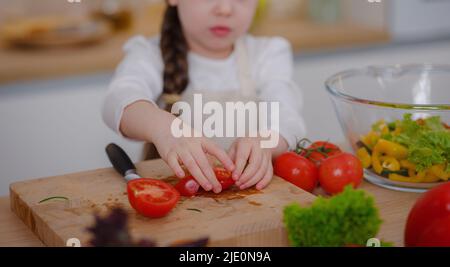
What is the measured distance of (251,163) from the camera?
0.98 metres

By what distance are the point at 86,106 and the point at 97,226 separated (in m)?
1.42

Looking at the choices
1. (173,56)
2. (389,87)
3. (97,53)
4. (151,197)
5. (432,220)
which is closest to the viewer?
(432,220)

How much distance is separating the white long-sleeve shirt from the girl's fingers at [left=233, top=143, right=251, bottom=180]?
16 cm

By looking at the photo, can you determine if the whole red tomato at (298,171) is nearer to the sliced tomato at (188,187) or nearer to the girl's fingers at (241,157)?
the girl's fingers at (241,157)

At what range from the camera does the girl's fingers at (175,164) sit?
93 centimetres

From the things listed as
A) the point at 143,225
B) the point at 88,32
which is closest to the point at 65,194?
the point at 143,225

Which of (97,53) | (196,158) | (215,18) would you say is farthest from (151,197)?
(97,53)

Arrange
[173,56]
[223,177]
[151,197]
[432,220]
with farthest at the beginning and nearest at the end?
[173,56] → [223,177] → [151,197] → [432,220]

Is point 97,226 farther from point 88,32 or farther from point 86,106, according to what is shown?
point 88,32

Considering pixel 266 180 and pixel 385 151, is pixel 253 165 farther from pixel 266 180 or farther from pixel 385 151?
pixel 385 151

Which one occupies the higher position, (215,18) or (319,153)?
(215,18)

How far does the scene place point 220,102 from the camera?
138cm

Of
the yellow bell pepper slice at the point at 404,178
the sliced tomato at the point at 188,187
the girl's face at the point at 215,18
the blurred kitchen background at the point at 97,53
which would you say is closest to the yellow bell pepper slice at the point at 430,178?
the yellow bell pepper slice at the point at 404,178

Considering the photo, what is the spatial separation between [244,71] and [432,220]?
2.51ft
